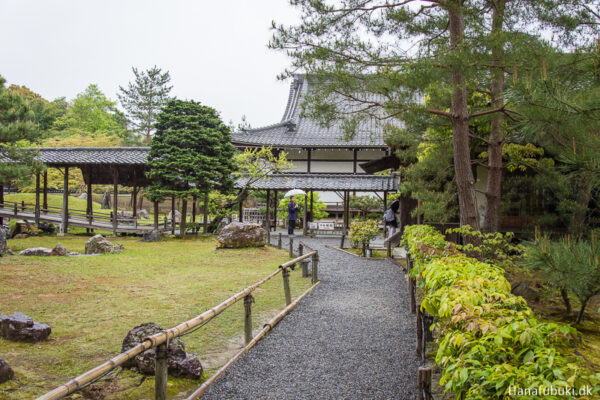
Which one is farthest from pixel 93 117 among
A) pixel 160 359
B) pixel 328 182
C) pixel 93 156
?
pixel 160 359

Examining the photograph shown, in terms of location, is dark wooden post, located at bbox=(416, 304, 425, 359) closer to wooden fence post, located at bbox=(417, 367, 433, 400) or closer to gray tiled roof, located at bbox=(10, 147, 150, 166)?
Result: wooden fence post, located at bbox=(417, 367, 433, 400)

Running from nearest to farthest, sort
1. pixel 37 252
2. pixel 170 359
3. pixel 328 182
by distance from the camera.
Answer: pixel 170 359, pixel 37 252, pixel 328 182

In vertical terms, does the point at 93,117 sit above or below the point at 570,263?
above

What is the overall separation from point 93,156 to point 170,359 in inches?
646

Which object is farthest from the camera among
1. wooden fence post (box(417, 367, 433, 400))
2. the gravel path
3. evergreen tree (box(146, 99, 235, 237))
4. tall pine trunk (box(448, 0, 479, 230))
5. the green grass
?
evergreen tree (box(146, 99, 235, 237))

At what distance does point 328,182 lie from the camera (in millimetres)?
19266

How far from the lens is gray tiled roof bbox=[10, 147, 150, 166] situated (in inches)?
696

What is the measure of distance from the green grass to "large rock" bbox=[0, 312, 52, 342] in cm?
10

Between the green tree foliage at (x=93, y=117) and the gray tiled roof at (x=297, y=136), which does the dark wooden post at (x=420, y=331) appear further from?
the green tree foliage at (x=93, y=117)

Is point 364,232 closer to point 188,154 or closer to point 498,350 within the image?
point 188,154

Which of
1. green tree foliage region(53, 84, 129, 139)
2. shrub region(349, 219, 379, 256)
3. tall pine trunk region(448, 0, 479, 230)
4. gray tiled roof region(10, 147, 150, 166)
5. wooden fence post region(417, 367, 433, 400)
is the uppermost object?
green tree foliage region(53, 84, 129, 139)

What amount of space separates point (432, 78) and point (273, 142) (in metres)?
15.9

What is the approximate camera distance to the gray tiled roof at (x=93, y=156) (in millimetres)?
17688

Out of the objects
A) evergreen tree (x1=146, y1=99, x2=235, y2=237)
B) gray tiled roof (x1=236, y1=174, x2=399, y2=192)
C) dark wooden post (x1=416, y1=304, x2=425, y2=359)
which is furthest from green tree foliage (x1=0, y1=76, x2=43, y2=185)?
gray tiled roof (x1=236, y1=174, x2=399, y2=192)
